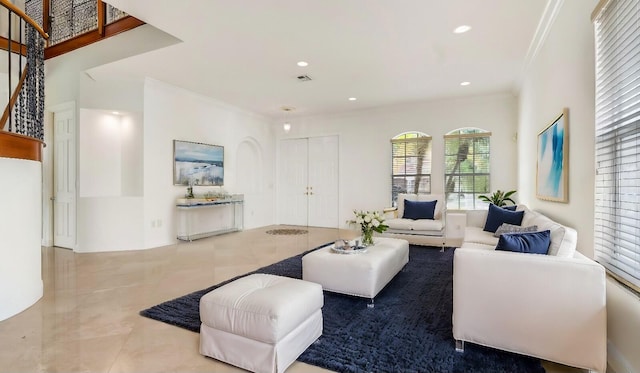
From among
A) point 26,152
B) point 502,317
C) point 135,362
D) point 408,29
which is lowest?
point 135,362

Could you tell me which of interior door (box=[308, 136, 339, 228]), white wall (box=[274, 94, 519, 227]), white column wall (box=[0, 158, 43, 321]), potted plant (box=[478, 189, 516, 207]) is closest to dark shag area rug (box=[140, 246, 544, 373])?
white column wall (box=[0, 158, 43, 321])

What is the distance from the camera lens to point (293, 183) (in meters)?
8.38

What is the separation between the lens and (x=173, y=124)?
19.0 feet

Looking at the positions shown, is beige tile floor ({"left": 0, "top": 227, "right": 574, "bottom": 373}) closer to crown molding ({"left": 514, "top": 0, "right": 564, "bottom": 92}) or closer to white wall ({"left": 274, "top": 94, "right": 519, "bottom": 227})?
white wall ({"left": 274, "top": 94, "right": 519, "bottom": 227})

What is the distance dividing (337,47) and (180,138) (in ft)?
11.6

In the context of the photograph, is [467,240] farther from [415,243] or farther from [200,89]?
[200,89]

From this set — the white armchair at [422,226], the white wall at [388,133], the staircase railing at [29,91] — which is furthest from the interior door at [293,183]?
the staircase railing at [29,91]

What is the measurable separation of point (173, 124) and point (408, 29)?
438 cm

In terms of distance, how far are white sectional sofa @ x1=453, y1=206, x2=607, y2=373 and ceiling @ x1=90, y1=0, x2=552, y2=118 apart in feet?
8.07

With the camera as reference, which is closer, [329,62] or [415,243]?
[329,62]

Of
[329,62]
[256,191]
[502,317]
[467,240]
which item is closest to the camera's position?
[502,317]

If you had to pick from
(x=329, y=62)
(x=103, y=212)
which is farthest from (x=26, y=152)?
(x=329, y=62)

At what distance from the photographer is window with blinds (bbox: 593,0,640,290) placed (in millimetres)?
1752

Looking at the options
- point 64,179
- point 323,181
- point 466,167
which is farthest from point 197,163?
point 466,167
